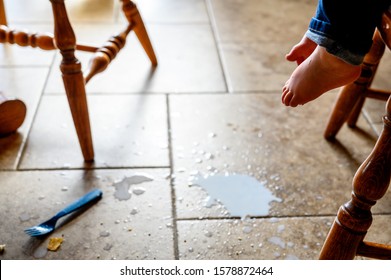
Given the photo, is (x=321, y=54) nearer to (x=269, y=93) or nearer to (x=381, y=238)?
(x=381, y=238)

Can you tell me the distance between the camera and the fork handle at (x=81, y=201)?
110cm

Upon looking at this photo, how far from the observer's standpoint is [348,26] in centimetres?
76

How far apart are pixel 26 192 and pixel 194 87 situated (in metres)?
0.67

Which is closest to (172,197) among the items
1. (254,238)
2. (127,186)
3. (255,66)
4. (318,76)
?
(127,186)

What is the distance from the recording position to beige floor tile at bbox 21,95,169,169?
1.29 meters

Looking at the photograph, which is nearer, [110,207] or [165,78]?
[110,207]

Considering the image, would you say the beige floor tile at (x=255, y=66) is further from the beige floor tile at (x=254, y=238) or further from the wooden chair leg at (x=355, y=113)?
the beige floor tile at (x=254, y=238)

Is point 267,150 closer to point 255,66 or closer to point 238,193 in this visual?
point 238,193

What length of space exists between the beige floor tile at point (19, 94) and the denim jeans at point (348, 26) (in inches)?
33.9

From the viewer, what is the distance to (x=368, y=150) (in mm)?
1365

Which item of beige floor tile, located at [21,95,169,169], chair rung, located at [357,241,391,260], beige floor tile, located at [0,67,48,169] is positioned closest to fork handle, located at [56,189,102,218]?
beige floor tile, located at [21,95,169,169]

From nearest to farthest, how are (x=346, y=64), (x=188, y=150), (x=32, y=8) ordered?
(x=346, y=64), (x=188, y=150), (x=32, y=8)

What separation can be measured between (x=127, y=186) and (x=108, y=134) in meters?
0.24

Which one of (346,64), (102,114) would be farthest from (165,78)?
(346,64)
